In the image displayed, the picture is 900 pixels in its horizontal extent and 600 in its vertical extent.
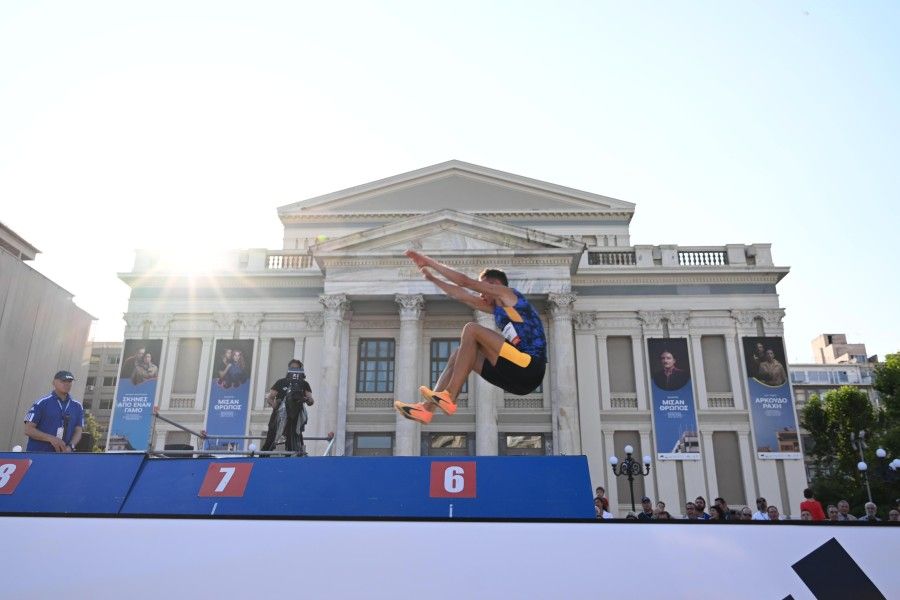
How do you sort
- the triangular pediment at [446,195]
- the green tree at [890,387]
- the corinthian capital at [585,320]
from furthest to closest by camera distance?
the green tree at [890,387] < the triangular pediment at [446,195] < the corinthian capital at [585,320]

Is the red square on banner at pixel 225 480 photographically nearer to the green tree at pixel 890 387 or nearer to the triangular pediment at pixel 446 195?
the triangular pediment at pixel 446 195

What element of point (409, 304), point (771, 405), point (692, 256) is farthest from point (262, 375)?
point (771, 405)

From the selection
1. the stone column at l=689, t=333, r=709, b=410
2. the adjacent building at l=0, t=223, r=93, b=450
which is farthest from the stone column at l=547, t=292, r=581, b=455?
the adjacent building at l=0, t=223, r=93, b=450

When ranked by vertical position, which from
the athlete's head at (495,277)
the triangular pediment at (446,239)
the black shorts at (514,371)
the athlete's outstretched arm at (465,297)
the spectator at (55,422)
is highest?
the triangular pediment at (446,239)

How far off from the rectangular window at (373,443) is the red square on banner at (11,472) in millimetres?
21604

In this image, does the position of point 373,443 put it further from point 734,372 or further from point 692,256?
point 692,256

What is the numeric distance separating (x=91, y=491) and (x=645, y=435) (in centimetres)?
2450

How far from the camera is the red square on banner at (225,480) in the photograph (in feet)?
15.8

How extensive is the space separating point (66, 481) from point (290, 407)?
7.00 meters

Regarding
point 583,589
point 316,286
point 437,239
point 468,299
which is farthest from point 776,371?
point 583,589

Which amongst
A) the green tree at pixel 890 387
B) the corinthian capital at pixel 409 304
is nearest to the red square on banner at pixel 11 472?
the corinthian capital at pixel 409 304

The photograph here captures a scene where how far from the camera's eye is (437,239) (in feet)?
87.9

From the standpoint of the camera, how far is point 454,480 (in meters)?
4.73

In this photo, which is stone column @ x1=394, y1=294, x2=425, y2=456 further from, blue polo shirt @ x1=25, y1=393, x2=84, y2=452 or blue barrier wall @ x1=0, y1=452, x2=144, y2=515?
blue barrier wall @ x1=0, y1=452, x2=144, y2=515
